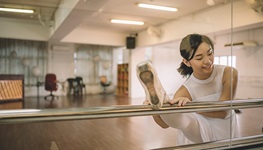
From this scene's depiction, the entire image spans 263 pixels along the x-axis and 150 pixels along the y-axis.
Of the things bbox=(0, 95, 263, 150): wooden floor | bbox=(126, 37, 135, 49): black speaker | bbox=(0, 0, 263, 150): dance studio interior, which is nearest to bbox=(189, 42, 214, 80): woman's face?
bbox=(0, 0, 263, 150): dance studio interior

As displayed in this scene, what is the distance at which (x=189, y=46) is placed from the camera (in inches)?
56.6

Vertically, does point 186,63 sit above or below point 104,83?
above

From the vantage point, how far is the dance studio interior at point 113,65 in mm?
1376

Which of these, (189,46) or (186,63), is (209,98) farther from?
(189,46)

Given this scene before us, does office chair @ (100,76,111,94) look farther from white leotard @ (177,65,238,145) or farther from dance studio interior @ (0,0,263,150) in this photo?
white leotard @ (177,65,238,145)

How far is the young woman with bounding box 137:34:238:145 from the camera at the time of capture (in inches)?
56.3

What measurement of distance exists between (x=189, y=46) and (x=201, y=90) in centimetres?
33

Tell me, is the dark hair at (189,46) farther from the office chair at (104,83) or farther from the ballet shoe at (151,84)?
the office chair at (104,83)

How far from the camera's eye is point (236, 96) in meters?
1.72

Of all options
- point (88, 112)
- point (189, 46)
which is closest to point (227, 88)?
point (189, 46)

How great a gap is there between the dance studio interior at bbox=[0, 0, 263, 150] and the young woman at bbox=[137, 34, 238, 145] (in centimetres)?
7

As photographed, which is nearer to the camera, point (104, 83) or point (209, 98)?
point (209, 98)

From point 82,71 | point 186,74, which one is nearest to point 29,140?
point 186,74

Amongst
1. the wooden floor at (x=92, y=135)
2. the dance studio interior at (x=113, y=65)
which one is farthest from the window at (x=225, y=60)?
the wooden floor at (x=92, y=135)
